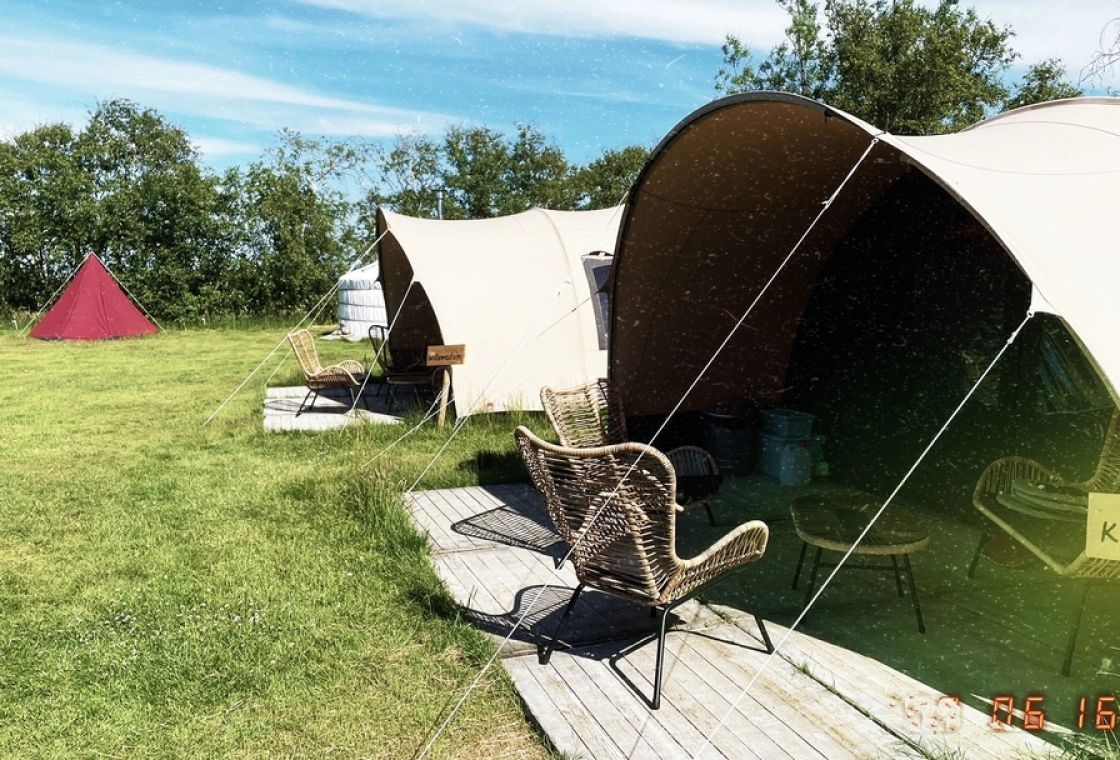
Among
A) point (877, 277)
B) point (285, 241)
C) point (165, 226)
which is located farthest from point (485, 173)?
point (877, 277)

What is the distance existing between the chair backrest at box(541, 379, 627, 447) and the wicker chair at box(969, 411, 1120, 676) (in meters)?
2.07

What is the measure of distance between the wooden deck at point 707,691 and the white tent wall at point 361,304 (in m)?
15.3

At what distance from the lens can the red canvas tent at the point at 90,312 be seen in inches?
672

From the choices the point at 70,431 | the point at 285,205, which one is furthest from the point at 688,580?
the point at 285,205

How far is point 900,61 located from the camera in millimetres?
22594

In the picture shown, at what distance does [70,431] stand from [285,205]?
51.2ft

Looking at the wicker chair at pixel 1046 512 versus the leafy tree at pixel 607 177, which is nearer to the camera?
the wicker chair at pixel 1046 512

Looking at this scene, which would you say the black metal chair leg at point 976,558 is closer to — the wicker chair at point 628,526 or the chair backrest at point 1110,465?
the chair backrest at point 1110,465

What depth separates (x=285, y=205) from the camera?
2236 centimetres

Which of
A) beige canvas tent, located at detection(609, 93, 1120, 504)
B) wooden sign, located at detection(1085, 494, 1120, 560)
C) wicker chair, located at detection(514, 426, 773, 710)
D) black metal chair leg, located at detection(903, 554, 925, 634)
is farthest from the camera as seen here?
black metal chair leg, located at detection(903, 554, 925, 634)

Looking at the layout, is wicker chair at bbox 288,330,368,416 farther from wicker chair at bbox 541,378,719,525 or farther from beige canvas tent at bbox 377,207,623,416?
wicker chair at bbox 541,378,719,525

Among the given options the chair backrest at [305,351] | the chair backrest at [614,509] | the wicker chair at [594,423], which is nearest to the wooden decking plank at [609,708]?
the chair backrest at [614,509]

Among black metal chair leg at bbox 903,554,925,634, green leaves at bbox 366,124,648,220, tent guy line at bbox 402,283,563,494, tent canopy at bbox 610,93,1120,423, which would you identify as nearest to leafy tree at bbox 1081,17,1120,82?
tent canopy at bbox 610,93,1120,423

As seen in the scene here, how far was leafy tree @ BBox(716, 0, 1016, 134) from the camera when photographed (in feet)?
72.7
